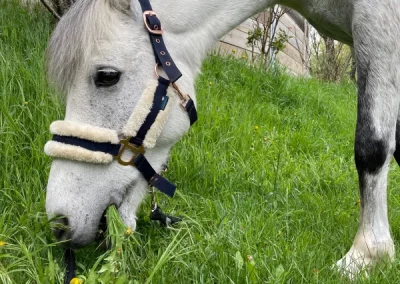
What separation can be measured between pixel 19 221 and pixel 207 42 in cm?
110

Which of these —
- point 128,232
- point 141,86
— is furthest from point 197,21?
point 128,232

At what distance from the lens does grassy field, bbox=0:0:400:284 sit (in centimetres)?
181

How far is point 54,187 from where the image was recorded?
6.02 feet

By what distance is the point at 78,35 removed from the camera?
1902 millimetres

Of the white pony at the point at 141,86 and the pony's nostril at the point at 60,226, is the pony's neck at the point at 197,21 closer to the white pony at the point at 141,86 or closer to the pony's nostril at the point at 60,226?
the white pony at the point at 141,86

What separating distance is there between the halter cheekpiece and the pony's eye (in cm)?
13

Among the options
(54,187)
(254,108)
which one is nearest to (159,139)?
(54,187)

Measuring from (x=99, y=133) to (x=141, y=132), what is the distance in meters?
0.17

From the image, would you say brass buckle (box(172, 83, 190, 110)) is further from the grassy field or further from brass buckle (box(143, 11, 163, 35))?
the grassy field

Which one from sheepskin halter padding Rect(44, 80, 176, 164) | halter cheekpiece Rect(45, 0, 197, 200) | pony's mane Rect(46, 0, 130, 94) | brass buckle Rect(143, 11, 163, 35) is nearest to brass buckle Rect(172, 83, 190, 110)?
halter cheekpiece Rect(45, 0, 197, 200)

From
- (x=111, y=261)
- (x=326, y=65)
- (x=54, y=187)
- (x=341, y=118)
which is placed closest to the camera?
(x=111, y=261)

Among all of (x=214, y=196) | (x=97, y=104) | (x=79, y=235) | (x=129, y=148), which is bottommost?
(x=214, y=196)

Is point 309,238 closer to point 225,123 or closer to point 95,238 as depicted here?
point 95,238

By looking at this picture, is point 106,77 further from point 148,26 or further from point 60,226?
point 60,226
